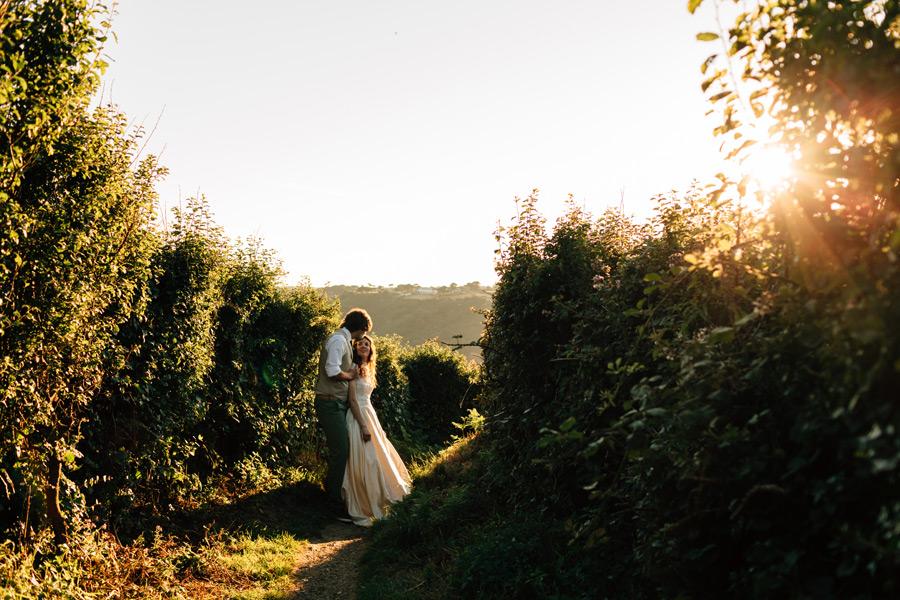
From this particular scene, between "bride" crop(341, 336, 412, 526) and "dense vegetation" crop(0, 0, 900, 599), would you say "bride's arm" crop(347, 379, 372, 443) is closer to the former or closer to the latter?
"bride" crop(341, 336, 412, 526)

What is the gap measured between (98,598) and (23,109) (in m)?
3.36

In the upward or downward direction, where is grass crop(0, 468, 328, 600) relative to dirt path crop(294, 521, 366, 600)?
upward

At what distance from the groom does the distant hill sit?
89.3ft

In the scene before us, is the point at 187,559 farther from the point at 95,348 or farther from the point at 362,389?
the point at 362,389

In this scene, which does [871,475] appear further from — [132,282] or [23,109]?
[132,282]

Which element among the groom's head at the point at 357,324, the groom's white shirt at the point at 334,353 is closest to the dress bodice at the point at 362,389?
the groom's white shirt at the point at 334,353

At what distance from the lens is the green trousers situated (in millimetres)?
8102

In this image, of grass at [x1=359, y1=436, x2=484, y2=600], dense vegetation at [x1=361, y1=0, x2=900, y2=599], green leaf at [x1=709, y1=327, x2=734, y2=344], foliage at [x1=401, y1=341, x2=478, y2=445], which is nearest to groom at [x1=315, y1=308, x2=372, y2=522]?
grass at [x1=359, y1=436, x2=484, y2=600]

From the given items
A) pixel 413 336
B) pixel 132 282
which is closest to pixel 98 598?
pixel 132 282

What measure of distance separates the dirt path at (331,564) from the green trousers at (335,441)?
2.15 feet

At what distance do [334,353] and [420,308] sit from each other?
39806 millimetres

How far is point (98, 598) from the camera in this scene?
13.5ft

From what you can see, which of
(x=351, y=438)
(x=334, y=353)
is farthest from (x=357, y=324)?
(x=351, y=438)

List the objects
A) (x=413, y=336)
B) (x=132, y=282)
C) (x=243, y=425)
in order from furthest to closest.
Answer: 1. (x=413, y=336)
2. (x=243, y=425)
3. (x=132, y=282)
